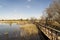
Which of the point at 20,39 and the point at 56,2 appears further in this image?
the point at 56,2

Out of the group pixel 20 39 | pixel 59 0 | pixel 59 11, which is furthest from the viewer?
pixel 59 0

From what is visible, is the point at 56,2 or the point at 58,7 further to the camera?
the point at 56,2

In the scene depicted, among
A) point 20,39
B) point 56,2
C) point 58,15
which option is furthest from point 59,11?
point 20,39

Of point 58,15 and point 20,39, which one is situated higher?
point 58,15

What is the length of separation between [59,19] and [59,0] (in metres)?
8.02

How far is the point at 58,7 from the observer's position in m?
33.4

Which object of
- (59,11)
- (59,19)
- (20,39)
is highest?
(59,11)

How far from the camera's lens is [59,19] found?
105ft

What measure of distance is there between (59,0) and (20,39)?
24503 mm

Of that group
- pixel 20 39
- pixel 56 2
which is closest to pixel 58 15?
pixel 56 2

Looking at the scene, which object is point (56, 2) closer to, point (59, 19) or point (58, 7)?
point (58, 7)

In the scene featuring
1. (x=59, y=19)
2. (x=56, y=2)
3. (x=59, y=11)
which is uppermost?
(x=56, y=2)

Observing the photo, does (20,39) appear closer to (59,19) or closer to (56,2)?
(59,19)

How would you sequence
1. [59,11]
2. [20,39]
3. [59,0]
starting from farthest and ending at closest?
[59,0] < [59,11] < [20,39]
